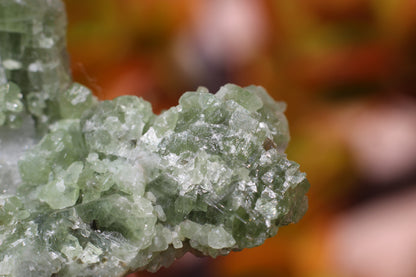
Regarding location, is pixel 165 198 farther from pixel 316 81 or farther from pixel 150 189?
pixel 316 81

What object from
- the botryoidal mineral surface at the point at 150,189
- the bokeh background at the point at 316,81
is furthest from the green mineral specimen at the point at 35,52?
the bokeh background at the point at 316,81

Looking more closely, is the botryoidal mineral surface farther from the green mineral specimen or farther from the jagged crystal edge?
the green mineral specimen

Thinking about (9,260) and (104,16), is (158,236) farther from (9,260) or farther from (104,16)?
(104,16)

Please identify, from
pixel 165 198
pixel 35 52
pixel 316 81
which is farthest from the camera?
pixel 316 81

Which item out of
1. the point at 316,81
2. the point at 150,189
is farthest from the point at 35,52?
the point at 316,81

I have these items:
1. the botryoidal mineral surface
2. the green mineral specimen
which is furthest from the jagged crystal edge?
the green mineral specimen
